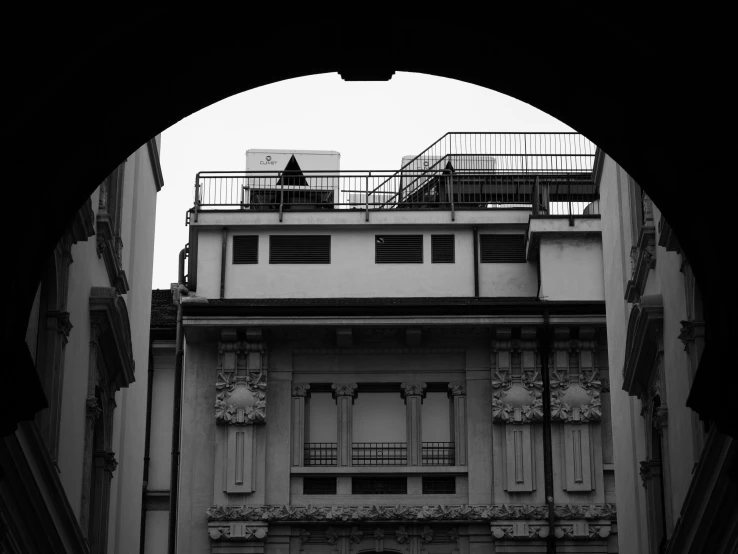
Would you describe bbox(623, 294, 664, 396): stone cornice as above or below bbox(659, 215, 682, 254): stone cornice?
below

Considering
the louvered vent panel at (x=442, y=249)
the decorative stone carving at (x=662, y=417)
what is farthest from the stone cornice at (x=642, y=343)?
the louvered vent panel at (x=442, y=249)

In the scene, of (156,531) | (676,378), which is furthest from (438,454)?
(676,378)

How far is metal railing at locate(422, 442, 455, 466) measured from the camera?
38.1 m

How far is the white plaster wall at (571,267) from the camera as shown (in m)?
40.0

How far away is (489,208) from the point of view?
138ft

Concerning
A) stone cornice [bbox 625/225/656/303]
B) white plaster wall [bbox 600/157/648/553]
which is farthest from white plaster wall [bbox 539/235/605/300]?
stone cornice [bbox 625/225/656/303]

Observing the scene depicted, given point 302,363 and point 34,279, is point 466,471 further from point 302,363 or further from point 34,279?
point 34,279

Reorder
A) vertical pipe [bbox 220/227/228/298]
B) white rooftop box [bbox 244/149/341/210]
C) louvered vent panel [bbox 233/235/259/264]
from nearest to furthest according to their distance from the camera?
vertical pipe [bbox 220/227/228/298], louvered vent panel [bbox 233/235/259/264], white rooftop box [bbox 244/149/341/210]

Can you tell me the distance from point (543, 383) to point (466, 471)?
2672 mm

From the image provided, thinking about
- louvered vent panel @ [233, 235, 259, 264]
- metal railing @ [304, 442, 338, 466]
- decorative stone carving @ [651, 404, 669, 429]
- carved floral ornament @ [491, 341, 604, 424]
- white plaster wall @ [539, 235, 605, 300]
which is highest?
louvered vent panel @ [233, 235, 259, 264]

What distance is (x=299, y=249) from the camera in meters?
41.7

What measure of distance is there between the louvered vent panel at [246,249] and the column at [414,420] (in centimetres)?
565

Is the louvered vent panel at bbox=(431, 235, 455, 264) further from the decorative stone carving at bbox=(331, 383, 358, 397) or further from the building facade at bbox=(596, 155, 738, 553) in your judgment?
the building facade at bbox=(596, 155, 738, 553)

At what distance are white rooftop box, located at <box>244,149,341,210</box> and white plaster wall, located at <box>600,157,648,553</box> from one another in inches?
516
